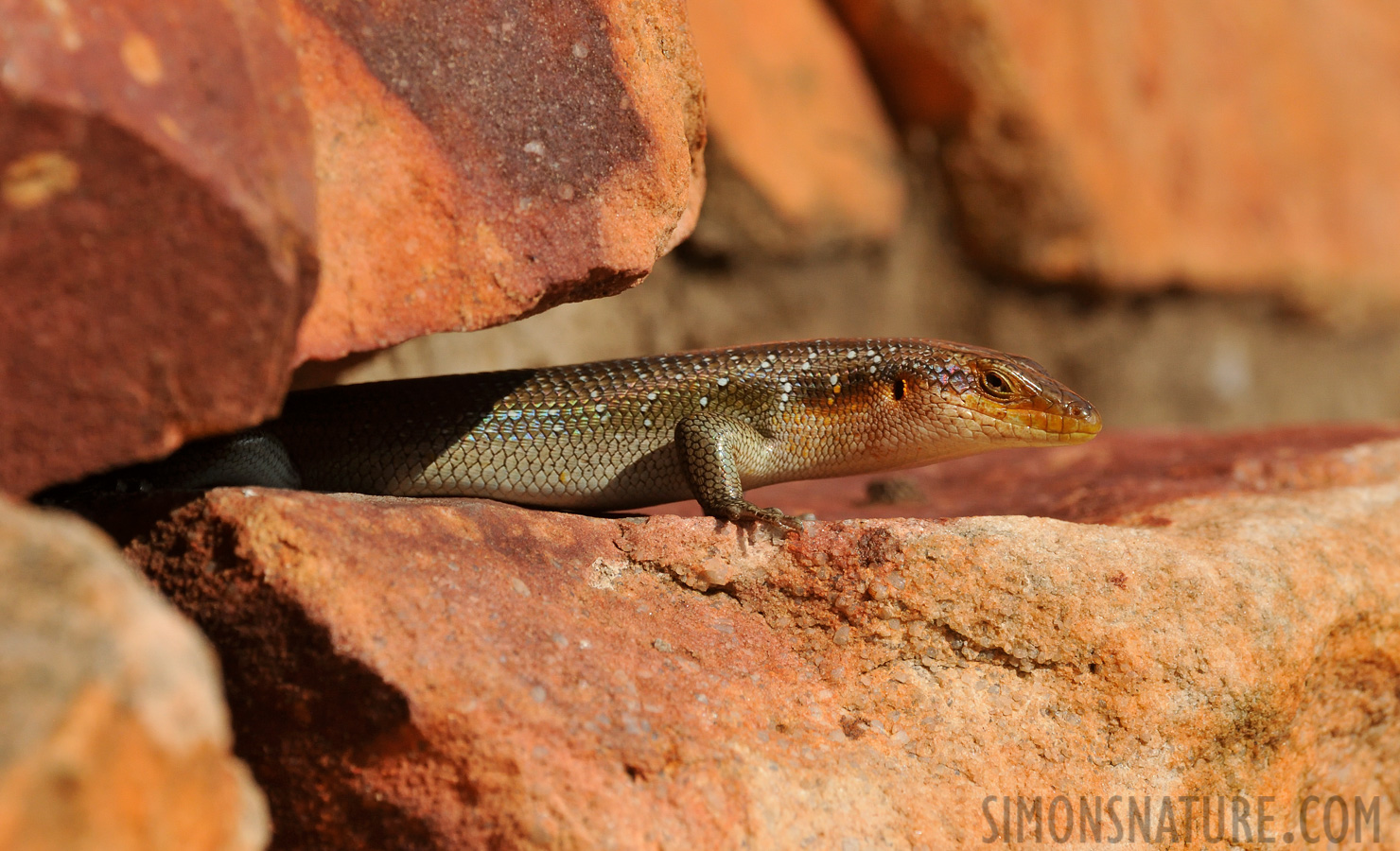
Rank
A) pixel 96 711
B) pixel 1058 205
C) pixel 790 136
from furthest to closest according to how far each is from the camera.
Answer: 1. pixel 1058 205
2. pixel 790 136
3. pixel 96 711

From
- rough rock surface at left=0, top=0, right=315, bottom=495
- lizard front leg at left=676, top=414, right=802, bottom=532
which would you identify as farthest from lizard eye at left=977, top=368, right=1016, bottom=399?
rough rock surface at left=0, top=0, right=315, bottom=495

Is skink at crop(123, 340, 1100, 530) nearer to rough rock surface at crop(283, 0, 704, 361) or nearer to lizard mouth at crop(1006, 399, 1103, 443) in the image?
lizard mouth at crop(1006, 399, 1103, 443)

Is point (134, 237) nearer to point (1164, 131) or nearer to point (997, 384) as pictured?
point (997, 384)

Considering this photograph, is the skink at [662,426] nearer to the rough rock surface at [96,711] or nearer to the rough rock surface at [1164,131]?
the rough rock surface at [96,711]

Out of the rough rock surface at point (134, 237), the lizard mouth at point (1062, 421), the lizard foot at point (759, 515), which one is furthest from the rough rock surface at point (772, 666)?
the rough rock surface at point (134, 237)

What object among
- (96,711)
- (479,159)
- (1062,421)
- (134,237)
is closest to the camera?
(96,711)

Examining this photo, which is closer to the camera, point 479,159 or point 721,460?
point 479,159

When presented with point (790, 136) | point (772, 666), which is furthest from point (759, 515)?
point (790, 136)
